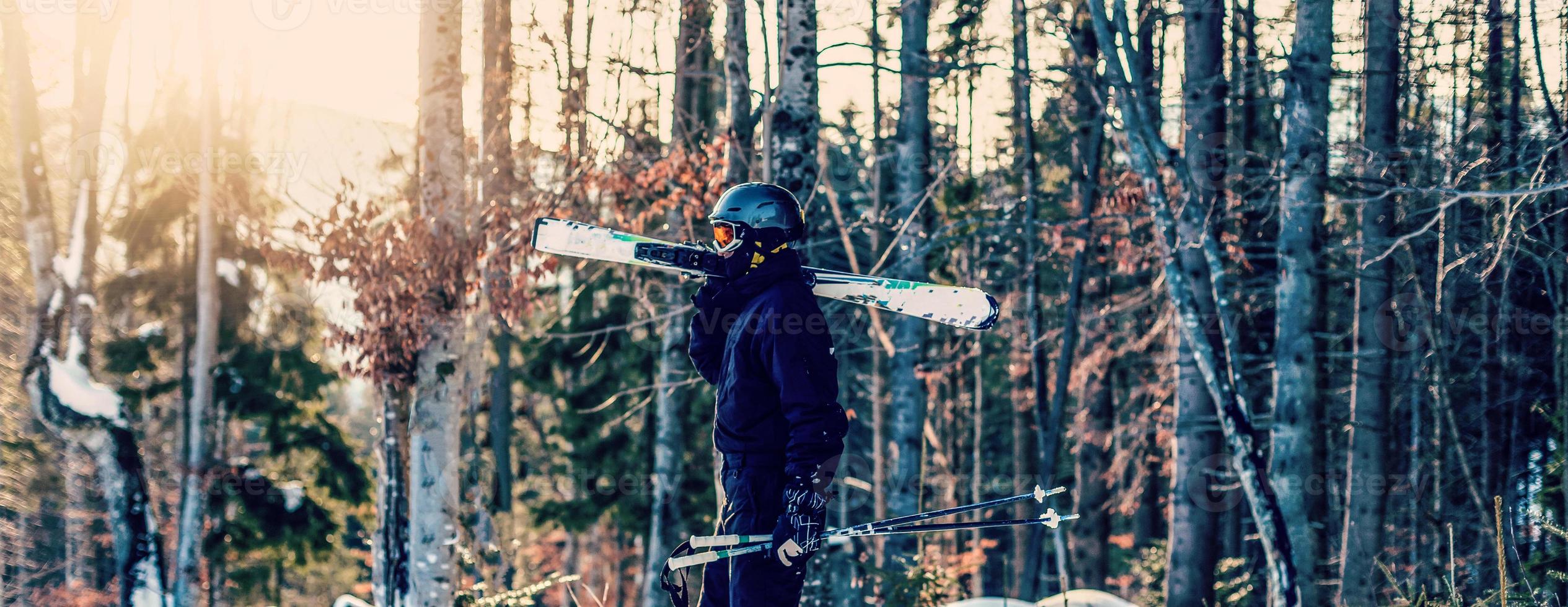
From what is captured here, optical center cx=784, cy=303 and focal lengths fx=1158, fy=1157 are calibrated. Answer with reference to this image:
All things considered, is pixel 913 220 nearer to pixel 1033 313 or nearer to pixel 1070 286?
pixel 1033 313

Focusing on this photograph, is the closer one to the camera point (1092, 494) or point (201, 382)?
point (201, 382)

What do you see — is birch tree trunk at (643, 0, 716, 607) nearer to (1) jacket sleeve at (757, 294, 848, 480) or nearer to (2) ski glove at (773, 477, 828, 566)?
(1) jacket sleeve at (757, 294, 848, 480)

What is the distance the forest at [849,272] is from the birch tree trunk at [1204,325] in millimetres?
35

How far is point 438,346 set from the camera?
27.8ft

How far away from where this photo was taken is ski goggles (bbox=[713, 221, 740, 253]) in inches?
183

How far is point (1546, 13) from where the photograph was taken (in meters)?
10.2

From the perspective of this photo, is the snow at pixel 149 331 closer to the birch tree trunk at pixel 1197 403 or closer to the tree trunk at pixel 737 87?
the tree trunk at pixel 737 87

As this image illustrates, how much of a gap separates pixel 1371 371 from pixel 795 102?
6.61 metres

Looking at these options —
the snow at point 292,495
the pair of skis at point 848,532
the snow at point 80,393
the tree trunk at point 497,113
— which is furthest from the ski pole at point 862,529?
the snow at point 292,495

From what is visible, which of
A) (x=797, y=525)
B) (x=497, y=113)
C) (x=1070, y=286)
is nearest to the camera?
(x=797, y=525)

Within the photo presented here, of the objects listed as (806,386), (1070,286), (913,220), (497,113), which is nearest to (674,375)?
(913,220)

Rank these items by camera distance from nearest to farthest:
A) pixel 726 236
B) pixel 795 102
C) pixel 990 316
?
pixel 726 236 < pixel 990 316 < pixel 795 102

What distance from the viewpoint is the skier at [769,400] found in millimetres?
4191

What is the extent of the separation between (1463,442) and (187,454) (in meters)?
18.2
